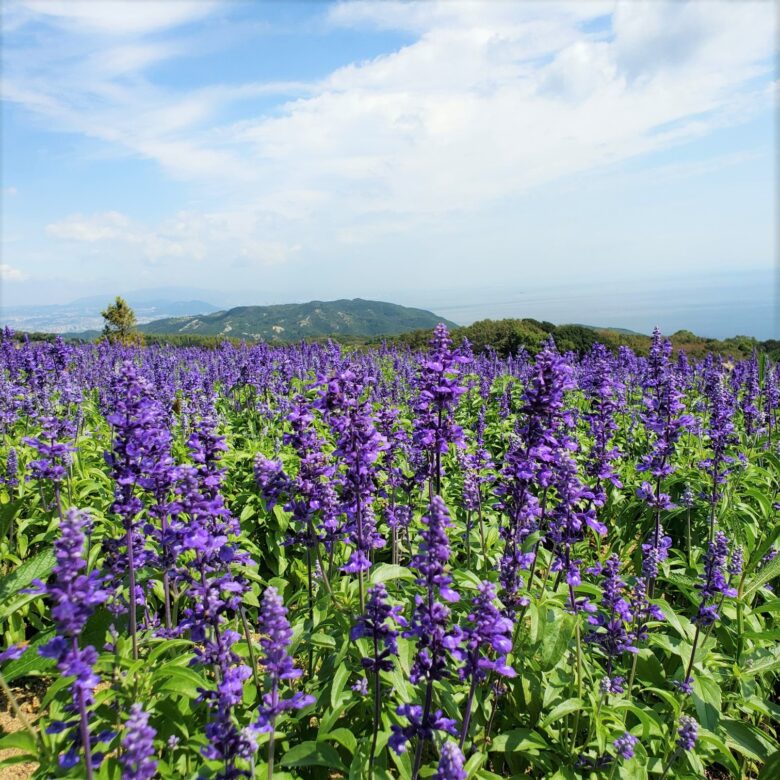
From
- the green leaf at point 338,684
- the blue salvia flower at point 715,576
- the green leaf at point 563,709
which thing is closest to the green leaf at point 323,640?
the green leaf at point 338,684

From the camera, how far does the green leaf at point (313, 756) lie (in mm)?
3514

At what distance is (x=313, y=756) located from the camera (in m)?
3.59

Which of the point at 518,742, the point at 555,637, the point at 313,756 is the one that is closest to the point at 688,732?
the point at 555,637

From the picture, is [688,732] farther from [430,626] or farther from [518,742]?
[430,626]

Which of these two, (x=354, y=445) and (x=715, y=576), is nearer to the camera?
(x=354, y=445)

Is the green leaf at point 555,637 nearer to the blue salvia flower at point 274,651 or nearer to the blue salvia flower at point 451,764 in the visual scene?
the blue salvia flower at point 451,764

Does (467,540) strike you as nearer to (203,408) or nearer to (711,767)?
(711,767)

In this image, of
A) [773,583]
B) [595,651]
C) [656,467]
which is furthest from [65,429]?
[773,583]

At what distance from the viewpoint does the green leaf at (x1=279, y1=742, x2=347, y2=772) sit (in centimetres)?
Result: 351

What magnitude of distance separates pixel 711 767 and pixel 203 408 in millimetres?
8478

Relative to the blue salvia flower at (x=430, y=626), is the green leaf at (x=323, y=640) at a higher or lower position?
lower

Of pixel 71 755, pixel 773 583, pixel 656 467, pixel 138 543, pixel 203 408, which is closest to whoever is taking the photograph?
pixel 71 755

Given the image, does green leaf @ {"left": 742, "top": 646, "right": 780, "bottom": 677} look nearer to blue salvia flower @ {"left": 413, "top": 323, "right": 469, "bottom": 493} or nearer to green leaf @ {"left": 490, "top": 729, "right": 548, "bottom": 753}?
green leaf @ {"left": 490, "top": 729, "right": 548, "bottom": 753}

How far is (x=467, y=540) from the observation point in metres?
6.71
